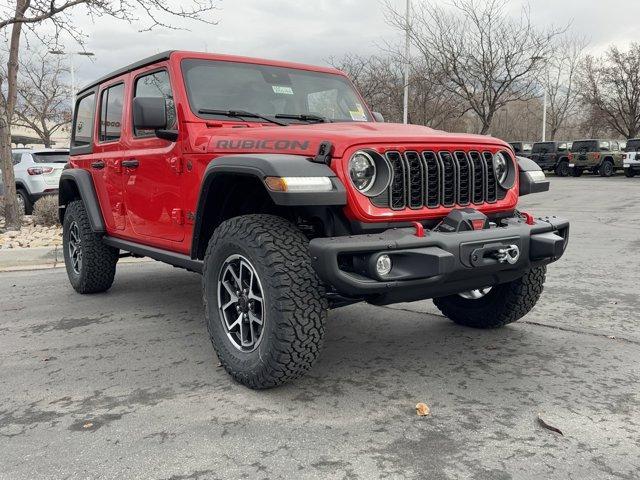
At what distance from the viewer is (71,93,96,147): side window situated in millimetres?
5463

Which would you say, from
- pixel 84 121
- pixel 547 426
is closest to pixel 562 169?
pixel 84 121

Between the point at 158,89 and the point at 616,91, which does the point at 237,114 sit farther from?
the point at 616,91

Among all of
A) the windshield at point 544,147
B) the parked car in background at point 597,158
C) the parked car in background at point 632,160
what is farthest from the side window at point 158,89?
the windshield at point 544,147

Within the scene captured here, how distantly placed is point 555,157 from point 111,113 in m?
26.7

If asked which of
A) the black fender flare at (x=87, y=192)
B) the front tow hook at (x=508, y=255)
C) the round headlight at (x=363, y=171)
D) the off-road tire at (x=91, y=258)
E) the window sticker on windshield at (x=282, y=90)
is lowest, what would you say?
the off-road tire at (x=91, y=258)

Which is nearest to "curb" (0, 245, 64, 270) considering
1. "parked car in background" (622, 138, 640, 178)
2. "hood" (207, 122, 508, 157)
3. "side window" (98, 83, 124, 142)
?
"side window" (98, 83, 124, 142)

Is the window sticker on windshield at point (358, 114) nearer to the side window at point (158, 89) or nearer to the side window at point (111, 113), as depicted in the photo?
the side window at point (158, 89)

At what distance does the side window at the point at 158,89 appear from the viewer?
3951 mm

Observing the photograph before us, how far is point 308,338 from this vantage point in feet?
9.58

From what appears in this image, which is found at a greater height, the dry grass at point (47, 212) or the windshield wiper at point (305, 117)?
the windshield wiper at point (305, 117)

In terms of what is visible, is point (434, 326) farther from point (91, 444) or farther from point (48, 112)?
point (48, 112)

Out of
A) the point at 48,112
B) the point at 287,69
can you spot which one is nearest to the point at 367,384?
the point at 287,69

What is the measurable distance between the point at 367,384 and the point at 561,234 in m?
1.49

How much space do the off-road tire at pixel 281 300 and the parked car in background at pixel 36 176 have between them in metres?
9.79
